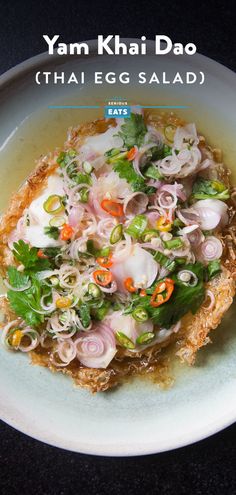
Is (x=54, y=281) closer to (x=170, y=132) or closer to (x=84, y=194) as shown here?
(x=84, y=194)

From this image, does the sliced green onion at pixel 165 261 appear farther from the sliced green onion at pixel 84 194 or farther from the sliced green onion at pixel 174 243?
the sliced green onion at pixel 84 194

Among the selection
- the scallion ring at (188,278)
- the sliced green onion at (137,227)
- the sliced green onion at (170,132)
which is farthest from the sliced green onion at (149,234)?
the sliced green onion at (170,132)

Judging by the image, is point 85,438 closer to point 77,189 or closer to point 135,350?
point 135,350

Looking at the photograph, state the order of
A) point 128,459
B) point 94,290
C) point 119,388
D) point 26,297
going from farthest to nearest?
1. point 128,459
2. point 119,388
3. point 26,297
4. point 94,290

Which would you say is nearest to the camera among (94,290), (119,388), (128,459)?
(94,290)

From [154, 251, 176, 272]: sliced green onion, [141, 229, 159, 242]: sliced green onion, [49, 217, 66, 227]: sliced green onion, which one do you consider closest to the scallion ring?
[154, 251, 176, 272]: sliced green onion

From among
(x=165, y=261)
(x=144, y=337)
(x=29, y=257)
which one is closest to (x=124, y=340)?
(x=144, y=337)
